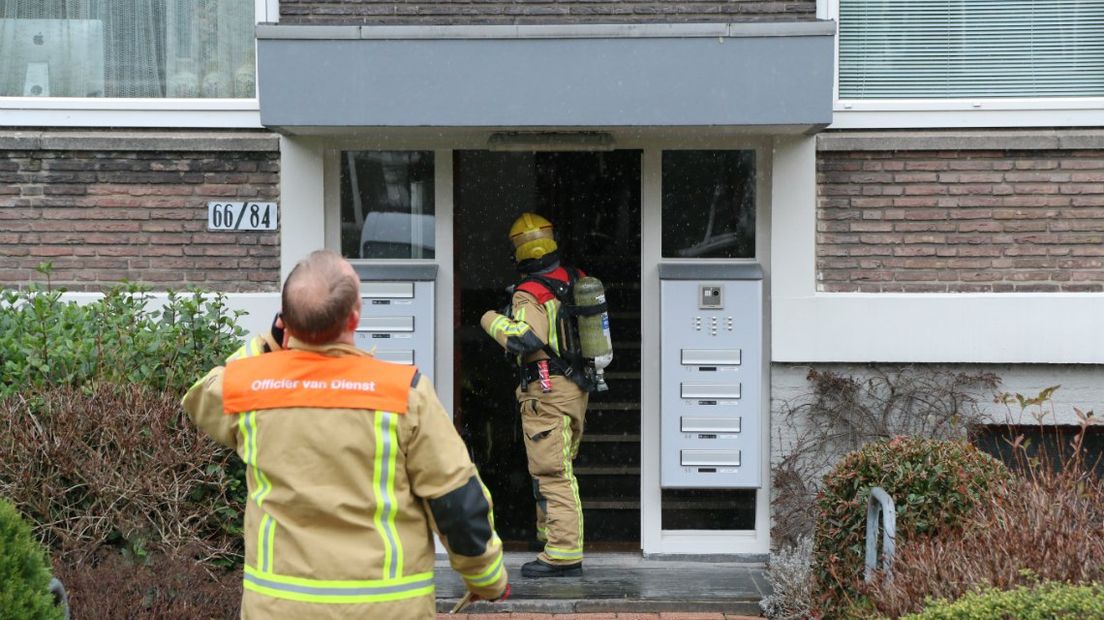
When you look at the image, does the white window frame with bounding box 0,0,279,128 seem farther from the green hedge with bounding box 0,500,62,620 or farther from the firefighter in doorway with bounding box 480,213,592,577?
the green hedge with bounding box 0,500,62,620

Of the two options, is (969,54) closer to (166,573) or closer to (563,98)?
(563,98)

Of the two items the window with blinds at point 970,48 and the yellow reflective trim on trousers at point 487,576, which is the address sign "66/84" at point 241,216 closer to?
the window with blinds at point 970,48

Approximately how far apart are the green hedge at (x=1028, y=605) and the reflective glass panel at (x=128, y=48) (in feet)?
17.4

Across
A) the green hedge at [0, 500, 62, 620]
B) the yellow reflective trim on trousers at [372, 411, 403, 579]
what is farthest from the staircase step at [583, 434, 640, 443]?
the yellow reflective trim on trousers at [372, 411, 403, 579]

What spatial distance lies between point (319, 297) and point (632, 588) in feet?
13.9

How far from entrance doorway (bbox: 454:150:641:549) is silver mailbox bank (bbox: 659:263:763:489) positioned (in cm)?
74

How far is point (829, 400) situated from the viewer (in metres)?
7.34

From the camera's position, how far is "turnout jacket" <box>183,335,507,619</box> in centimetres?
311

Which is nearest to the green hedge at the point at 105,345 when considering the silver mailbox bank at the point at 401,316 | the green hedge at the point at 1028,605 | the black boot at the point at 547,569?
the silver mailbox bank at the point at 401,316

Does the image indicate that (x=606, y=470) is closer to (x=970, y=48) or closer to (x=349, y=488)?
(x=970, y=48)

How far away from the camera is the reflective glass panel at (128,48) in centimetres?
761

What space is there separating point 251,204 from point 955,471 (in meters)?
4.34

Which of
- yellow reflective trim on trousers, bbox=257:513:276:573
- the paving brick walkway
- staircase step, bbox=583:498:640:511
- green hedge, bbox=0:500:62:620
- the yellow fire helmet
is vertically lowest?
the paving brick walkway

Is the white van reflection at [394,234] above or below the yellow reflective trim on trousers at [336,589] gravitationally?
above
